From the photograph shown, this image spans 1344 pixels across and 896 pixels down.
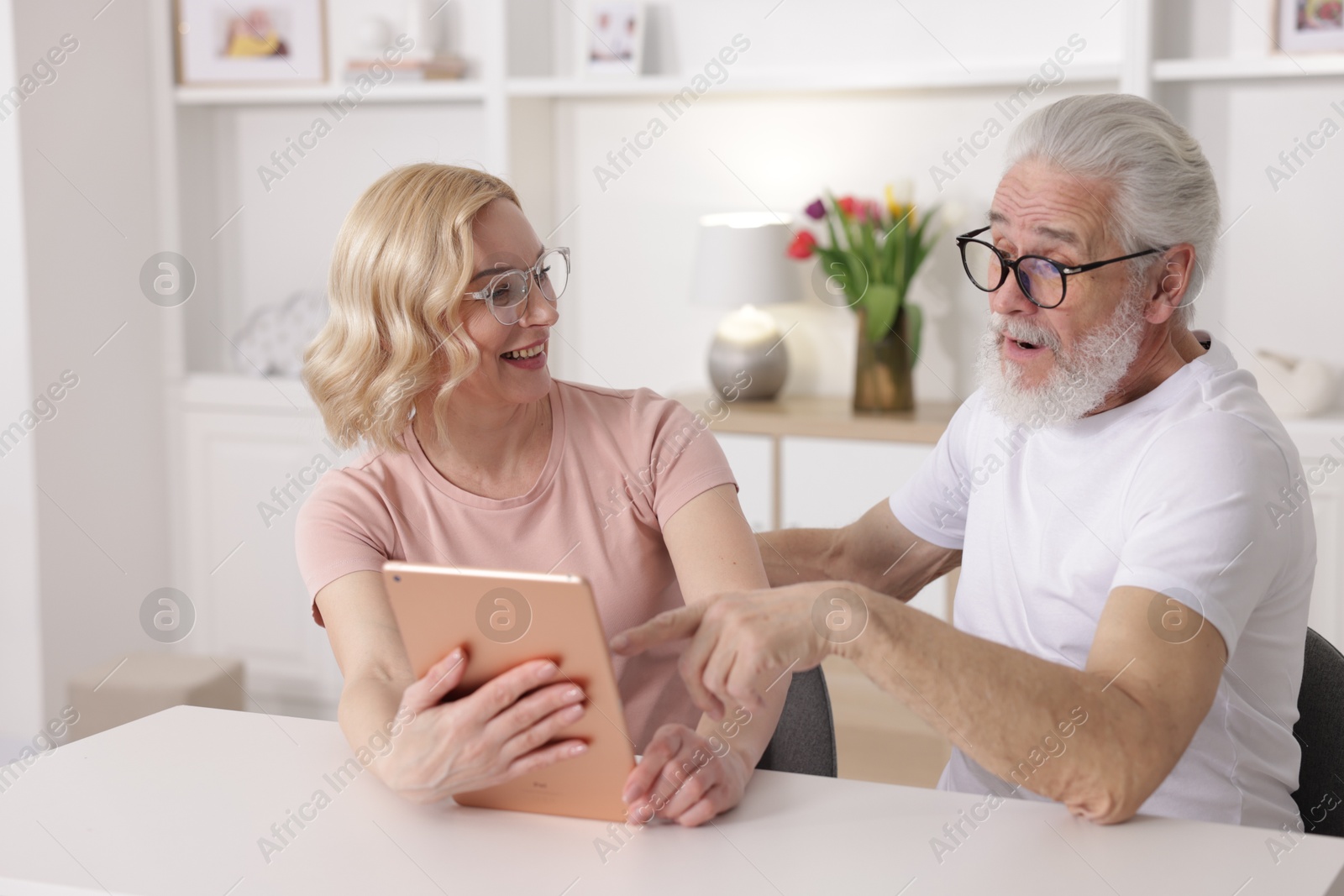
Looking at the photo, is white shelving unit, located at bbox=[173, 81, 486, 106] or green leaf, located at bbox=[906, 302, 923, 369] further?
white shelving unit, located at bbox=[173, 81, 486, 106]

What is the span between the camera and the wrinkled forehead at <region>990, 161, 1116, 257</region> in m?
1.62

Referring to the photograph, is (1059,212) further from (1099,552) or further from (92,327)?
(92,327)

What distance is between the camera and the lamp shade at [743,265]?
3316mm

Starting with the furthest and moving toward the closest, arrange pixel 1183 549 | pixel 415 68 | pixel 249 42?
pixel 249 42
pixel 415 68
pixel 1183 549

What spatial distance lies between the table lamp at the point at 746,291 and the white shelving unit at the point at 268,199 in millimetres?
373

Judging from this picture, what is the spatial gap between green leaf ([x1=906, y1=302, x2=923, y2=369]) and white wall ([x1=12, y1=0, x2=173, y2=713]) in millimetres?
2188

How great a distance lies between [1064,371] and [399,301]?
2.79 feet

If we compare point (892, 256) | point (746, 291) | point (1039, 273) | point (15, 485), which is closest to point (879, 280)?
point (892, 256)

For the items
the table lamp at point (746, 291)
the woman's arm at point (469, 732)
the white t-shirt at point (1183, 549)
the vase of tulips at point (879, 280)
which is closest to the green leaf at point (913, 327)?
the vase of tulips at point (879, 280)

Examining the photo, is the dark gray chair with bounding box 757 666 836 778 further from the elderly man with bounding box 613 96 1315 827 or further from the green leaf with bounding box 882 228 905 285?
the green leaf with bounding box 882 228 905 285

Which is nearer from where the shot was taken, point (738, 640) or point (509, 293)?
point (738, 640)

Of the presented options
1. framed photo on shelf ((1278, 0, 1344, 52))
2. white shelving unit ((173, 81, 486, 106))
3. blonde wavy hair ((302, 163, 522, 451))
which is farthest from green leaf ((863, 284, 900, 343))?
blonde wavy hair ((302, 163, 522, 451))

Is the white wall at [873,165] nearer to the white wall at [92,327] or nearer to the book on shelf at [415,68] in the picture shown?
the book on shelf at [415,68]

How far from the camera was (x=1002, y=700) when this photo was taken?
1308 millimetres
